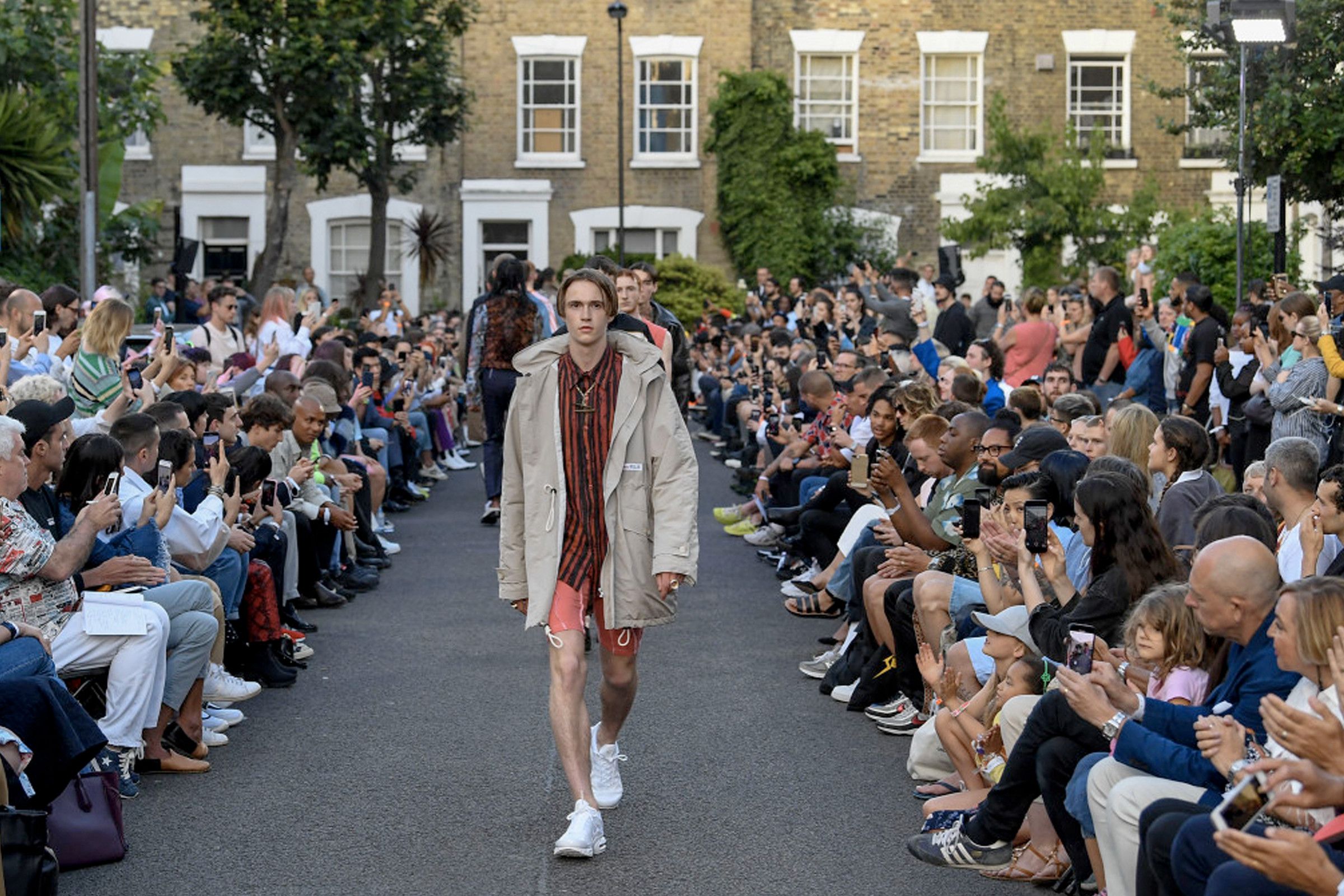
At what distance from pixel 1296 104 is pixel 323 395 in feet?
31.6

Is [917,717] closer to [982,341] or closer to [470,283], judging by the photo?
[982,341]

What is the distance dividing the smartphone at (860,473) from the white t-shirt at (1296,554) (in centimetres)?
266

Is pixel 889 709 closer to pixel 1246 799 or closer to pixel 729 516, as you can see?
pixel 1246 799

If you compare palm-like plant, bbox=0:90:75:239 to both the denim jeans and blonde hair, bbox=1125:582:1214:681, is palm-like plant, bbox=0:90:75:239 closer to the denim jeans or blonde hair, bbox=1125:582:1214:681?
the denim jeans

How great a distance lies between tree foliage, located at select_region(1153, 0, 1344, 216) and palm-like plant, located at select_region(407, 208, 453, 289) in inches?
789

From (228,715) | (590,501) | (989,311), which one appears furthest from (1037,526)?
(989,311)

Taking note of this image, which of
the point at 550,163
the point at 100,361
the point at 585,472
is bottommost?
the point at 585,472

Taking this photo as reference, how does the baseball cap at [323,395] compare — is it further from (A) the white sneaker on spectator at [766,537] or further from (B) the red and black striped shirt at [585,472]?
(B) the red and black striped shirt at [585,472]

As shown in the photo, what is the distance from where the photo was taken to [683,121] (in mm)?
36469

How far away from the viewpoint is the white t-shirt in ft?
24.3

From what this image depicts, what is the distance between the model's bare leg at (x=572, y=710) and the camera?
693 centimetres

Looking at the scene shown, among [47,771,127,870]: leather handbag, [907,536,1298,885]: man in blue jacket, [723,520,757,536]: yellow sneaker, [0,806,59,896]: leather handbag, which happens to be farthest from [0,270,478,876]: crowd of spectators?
[907,536,1298,885]: man in blue jacket

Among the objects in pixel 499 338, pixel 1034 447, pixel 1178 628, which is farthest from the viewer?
pixel 499 338

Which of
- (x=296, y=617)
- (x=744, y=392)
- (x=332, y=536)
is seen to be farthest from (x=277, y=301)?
(x=744, y=392)
